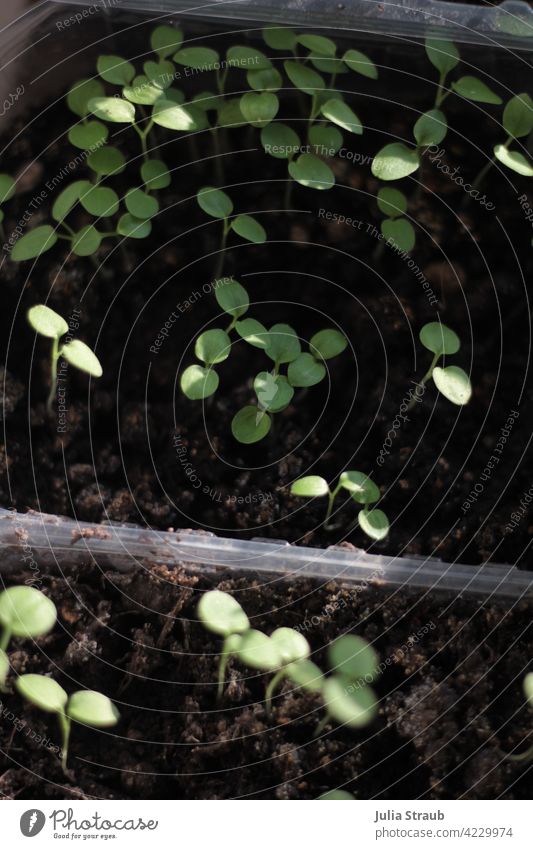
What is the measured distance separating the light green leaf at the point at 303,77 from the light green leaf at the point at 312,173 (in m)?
0.09

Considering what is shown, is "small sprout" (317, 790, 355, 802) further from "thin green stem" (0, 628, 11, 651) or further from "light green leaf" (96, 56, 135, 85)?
"light green leaf" (96, 56, 135, 85)

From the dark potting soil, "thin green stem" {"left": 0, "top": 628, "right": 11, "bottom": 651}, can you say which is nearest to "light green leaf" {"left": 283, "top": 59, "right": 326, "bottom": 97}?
the dark potting soil

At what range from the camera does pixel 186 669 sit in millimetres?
927

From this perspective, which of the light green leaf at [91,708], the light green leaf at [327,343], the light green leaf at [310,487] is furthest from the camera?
the light green leaf at [327,343]

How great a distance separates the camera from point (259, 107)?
111 cm

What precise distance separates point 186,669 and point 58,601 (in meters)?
0.15

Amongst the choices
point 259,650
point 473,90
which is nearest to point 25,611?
point 259,650

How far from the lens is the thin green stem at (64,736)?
2.77ft

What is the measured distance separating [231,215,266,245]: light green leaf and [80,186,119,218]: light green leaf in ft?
0.48

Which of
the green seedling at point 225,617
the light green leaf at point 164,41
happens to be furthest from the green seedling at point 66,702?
the light green leaf at point 164,41

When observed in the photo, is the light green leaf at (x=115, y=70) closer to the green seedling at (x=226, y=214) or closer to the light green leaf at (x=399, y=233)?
the green seedling at (x=226, y=214)

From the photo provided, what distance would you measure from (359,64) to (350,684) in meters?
0.75

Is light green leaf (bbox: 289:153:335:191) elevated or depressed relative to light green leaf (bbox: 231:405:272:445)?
elevated

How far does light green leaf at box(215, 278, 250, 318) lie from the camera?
3.46 ft
